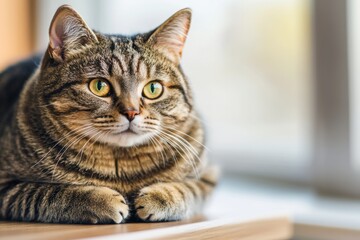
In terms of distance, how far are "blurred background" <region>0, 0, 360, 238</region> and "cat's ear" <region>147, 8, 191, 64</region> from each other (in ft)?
1.30

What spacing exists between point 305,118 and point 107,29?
0.86 m

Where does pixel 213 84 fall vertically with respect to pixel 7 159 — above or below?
above

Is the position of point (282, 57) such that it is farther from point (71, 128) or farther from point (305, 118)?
point (71, 128)

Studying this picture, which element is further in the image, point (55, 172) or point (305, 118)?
point (305, 118)

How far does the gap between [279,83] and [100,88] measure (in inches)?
33.8

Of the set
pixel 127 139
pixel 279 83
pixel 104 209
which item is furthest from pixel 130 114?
pixel 279 83

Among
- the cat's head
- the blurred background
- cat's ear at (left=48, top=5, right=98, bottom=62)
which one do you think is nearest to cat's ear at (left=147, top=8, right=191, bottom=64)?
the cat's head

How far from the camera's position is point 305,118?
1.64 meters

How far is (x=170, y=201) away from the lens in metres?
0.98

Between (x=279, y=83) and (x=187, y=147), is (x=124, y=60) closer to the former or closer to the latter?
(x=187, y=147)

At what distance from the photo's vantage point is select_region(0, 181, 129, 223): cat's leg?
92cm

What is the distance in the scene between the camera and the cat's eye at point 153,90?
998 millimetres

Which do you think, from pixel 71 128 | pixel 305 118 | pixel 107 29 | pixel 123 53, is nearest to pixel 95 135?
pixel 71 128

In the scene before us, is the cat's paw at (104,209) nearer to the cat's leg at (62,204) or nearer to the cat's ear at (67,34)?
the cat's leg at (62,204)
